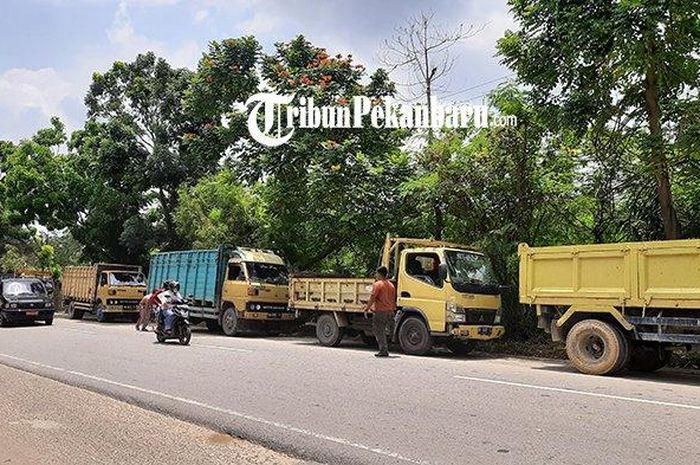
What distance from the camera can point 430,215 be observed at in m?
17.8

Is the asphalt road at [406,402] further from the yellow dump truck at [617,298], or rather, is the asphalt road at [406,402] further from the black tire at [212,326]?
the black tire at [212,326]

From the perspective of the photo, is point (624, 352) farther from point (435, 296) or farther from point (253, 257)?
point (253, 257)

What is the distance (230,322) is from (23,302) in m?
7.68

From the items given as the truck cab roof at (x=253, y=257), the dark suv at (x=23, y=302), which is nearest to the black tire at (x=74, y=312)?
the dark suv at (x=23, y=302)

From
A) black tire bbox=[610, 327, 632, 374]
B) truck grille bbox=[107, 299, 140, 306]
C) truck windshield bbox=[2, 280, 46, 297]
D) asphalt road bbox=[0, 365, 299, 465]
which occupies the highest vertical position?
truck windshield bbox=[2, 280, 46, 297]

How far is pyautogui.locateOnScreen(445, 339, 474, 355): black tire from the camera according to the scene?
14.5 m

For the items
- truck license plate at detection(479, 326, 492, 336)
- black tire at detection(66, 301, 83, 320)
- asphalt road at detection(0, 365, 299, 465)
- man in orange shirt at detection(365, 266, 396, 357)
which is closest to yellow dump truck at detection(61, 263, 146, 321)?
black tire at detection(66, 301, 83, 320)

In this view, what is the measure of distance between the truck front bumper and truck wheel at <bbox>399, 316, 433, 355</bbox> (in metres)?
0.68

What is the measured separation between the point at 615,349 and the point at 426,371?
3114mm

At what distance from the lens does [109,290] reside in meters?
26.2

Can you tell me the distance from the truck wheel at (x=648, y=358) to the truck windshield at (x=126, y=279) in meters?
20.7

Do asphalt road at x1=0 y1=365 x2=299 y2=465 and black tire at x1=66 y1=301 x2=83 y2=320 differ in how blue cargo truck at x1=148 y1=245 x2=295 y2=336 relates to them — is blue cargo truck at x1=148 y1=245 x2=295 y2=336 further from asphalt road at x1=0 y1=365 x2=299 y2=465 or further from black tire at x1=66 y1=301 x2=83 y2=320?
asphalt road at x1=0 y1=365 x2=299 y2=465

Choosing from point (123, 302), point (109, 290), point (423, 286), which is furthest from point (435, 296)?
point (109, 290)

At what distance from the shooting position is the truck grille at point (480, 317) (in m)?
13.7
